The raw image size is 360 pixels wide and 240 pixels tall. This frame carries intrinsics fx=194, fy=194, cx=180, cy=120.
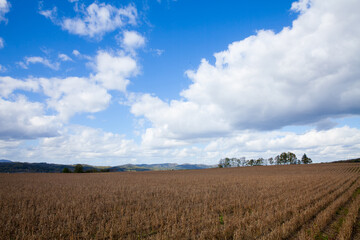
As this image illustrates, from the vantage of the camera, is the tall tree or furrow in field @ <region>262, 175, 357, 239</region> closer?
furrow in field @ <region>262, 175, 357, 239</region>

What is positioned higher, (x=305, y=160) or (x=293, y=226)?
(x=293, y=226)

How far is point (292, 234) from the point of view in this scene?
7.78m

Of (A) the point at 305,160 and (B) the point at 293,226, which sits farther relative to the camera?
(A) the point at 305,160

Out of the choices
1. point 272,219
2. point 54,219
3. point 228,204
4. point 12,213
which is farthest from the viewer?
point 228,204

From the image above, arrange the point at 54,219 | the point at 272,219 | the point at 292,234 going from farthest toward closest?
the point at 54,219 < the point at 272,219 < the point at 292,234

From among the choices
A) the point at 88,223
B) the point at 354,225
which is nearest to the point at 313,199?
the point at 354,225

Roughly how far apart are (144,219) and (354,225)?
9706 millimetres

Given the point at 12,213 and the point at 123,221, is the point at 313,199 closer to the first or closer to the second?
the point at 123,221

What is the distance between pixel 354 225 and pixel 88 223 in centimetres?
1231

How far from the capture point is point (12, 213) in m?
11.4

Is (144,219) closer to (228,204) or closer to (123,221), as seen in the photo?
(123,221)

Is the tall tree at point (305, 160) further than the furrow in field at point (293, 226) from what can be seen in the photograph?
Yes

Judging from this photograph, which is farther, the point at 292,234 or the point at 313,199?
the point at 313,199

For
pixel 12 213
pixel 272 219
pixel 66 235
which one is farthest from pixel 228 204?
pixel 12 213
